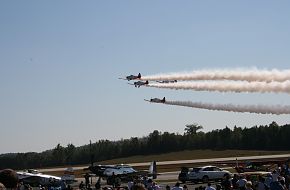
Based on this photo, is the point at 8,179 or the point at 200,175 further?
the point at 200,175

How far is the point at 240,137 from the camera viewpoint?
111250mm

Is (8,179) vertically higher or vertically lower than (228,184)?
higher

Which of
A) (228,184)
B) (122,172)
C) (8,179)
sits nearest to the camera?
(8,179)

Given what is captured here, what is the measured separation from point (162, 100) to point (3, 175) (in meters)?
47.1

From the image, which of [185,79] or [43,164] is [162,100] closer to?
[185,79]

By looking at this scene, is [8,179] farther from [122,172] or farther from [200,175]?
[122,172]

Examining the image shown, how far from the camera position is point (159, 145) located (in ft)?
384

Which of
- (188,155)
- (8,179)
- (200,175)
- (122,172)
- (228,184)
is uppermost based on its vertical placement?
(188,155)

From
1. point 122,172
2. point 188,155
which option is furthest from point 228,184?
point 188,155

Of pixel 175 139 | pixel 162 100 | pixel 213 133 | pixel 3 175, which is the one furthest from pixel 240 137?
pixel 3 175

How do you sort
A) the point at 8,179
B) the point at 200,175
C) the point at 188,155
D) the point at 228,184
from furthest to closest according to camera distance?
1. the point at 188,155
2. the point at 200,175
3. the point at 228,184
4. the point at 8,179

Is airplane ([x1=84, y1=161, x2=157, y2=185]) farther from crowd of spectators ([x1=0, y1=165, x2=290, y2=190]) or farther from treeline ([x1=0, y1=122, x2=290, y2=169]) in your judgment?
treeline ([x1=0, y1=122, x2=290, y2=169])

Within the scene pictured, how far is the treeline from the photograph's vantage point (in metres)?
108

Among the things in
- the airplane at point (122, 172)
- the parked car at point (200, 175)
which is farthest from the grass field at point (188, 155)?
the parked car at point (200, 175)
